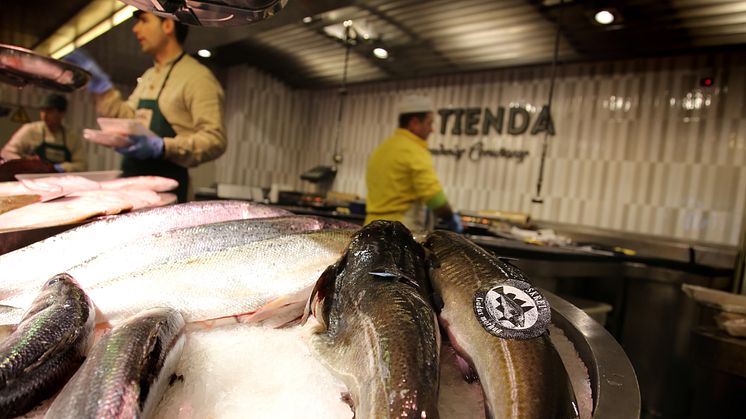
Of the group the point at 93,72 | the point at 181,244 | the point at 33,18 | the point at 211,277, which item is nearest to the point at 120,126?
the point at 93,72

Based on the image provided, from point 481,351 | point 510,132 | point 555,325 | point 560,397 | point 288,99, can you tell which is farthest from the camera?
point 288,99

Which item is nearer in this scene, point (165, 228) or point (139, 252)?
point (139, 252)

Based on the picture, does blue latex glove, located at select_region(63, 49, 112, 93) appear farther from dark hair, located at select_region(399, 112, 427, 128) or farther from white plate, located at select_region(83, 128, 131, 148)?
dark hair, located at select_region(399, 112, 427, 128)

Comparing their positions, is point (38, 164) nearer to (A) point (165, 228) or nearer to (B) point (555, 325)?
(A) point (165, 228)

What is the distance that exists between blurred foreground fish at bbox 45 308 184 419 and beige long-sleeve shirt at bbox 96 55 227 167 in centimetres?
178

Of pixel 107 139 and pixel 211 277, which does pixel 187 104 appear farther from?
pixel 211 277

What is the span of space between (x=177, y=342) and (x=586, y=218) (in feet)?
18.5

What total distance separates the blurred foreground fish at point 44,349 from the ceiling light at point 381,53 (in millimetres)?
5729

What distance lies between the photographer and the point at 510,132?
20.2 feet

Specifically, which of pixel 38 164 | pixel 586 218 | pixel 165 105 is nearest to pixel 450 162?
pixel 586 218

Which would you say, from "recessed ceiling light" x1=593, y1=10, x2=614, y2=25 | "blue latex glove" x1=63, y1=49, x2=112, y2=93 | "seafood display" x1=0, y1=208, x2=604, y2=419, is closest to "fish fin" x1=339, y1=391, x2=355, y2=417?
"seafood display" x1=0, y1=208, x2=604, y2=419

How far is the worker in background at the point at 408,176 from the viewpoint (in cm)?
355

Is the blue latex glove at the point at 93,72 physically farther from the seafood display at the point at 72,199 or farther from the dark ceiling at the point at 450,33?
the seafood display at the point at 72,199

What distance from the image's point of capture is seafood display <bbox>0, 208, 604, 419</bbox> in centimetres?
63
